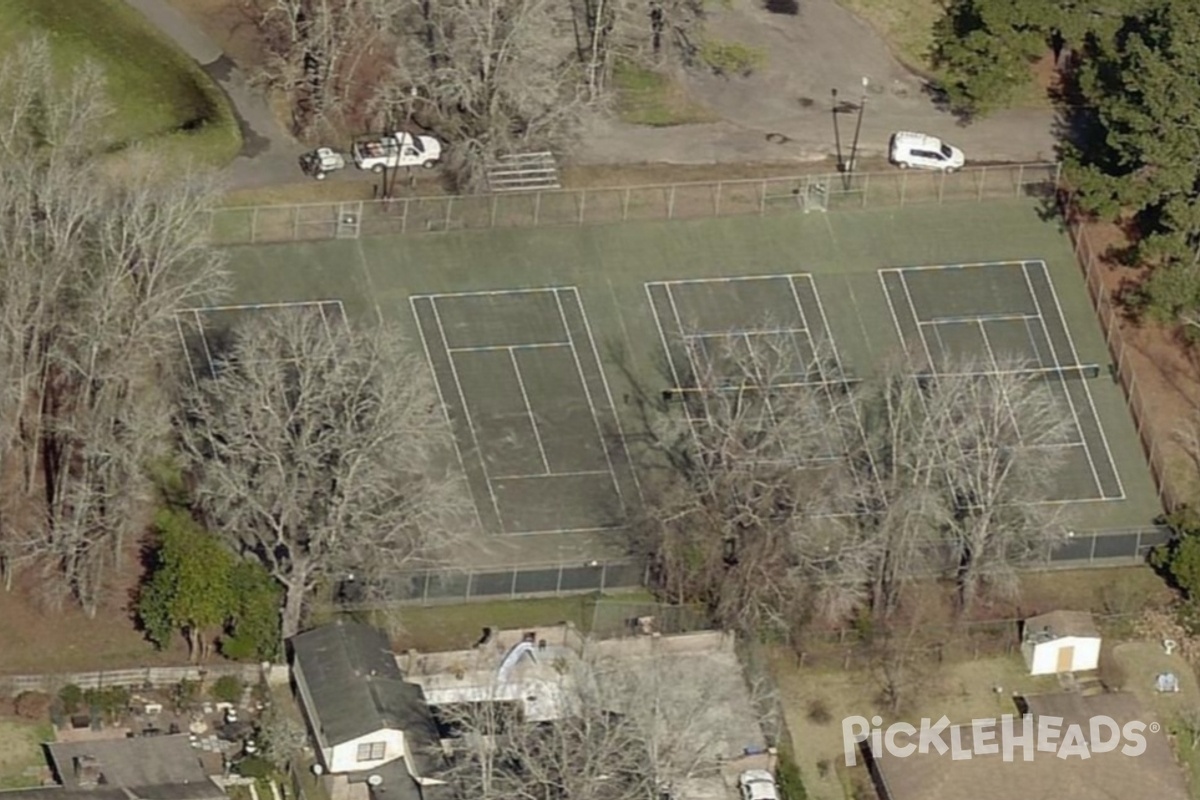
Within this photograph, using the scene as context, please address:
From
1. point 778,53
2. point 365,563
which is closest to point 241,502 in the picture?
point 365,563

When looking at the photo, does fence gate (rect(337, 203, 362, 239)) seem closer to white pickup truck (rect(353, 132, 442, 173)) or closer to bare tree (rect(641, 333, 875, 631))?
white pickup truck (rect(353, 132, 442, 173))

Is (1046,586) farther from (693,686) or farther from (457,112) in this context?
(457,112)

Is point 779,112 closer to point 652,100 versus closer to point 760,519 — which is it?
point 652,100

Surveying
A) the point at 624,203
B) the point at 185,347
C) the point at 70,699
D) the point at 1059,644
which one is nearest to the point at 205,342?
the point at 185,347

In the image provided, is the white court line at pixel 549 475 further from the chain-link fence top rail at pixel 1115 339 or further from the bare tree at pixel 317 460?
the chain-link fence top rail at pixel 1115 339

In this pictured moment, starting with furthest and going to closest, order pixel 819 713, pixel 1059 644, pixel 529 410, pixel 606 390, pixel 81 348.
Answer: pixel 606 390 → pixel 529 410 → pixel 1059 644 → pixel 819 713 → pixel 81 348
